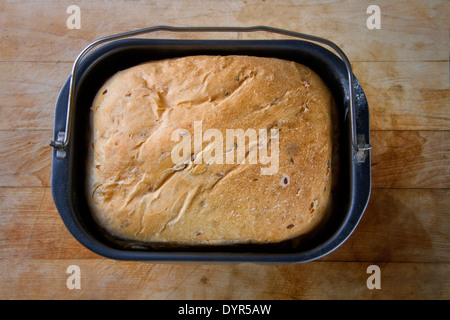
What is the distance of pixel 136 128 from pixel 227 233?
384 mm

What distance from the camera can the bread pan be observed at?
89cm

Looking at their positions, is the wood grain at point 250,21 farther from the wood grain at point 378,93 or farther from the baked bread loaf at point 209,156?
the baked bread loaf at point 209,156

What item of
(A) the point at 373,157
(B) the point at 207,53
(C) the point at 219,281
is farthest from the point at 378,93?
(C) the point at 219,281

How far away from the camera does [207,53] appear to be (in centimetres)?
102

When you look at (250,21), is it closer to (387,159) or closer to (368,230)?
(387,159)

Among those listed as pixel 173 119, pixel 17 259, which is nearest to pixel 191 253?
pixel 173 119

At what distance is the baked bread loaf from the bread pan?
47mm

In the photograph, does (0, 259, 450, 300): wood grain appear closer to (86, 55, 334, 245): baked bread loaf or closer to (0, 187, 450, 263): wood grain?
(0, 187, 450, 263): wood grain

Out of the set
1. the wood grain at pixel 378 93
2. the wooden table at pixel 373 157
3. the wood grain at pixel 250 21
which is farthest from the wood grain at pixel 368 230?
the wood grain at pixel 250 21

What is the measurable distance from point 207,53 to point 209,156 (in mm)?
341

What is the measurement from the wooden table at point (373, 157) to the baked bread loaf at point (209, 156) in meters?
0.32

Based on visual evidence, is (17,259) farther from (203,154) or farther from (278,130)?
(278,130)

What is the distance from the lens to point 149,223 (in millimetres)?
920

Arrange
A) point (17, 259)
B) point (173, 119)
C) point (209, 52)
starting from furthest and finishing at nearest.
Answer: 1. point (17, 259)
2. point (209, 52)
3. point (173, 119)
